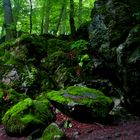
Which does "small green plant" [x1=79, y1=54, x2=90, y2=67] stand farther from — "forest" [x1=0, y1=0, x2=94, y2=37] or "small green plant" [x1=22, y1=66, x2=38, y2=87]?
"forest" [x1=0, y1=0, x2=94, y2=37]

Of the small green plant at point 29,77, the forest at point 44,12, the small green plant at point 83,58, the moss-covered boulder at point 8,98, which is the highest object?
the forest at point 44,12

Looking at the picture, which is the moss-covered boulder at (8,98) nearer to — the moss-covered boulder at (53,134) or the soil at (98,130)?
the soil at (98,130)

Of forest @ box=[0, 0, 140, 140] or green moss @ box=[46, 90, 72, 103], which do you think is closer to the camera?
forest @ box=[0, 0, 140, 140]

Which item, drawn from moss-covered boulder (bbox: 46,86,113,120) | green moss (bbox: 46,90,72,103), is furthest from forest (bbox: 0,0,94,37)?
moss-covered boulder (bbox: 46,86,113,120)

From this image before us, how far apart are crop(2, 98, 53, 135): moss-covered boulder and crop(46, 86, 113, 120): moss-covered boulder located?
0.51 meters

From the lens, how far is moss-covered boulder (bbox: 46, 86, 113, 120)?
29.5 ft

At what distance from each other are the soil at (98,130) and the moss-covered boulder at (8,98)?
1.31 metres

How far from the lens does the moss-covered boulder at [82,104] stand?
8.98 metres

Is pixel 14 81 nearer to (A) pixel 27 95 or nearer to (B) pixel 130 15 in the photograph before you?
(A) pixel 27 95

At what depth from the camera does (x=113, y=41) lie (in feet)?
34.1

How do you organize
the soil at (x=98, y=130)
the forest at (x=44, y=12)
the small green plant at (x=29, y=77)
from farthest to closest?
the forest at (x=44, y=12) → the small green plant at (x=29, y=77) → the soil at (x=98, y=130)

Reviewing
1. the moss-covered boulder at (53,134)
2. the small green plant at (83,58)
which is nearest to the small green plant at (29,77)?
the small green plant at (83,58)

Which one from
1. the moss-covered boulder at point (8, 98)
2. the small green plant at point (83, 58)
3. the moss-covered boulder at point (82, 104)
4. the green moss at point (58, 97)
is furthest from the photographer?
the small green plant at point (83, 58)

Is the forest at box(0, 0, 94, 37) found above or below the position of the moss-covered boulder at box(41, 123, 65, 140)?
above
